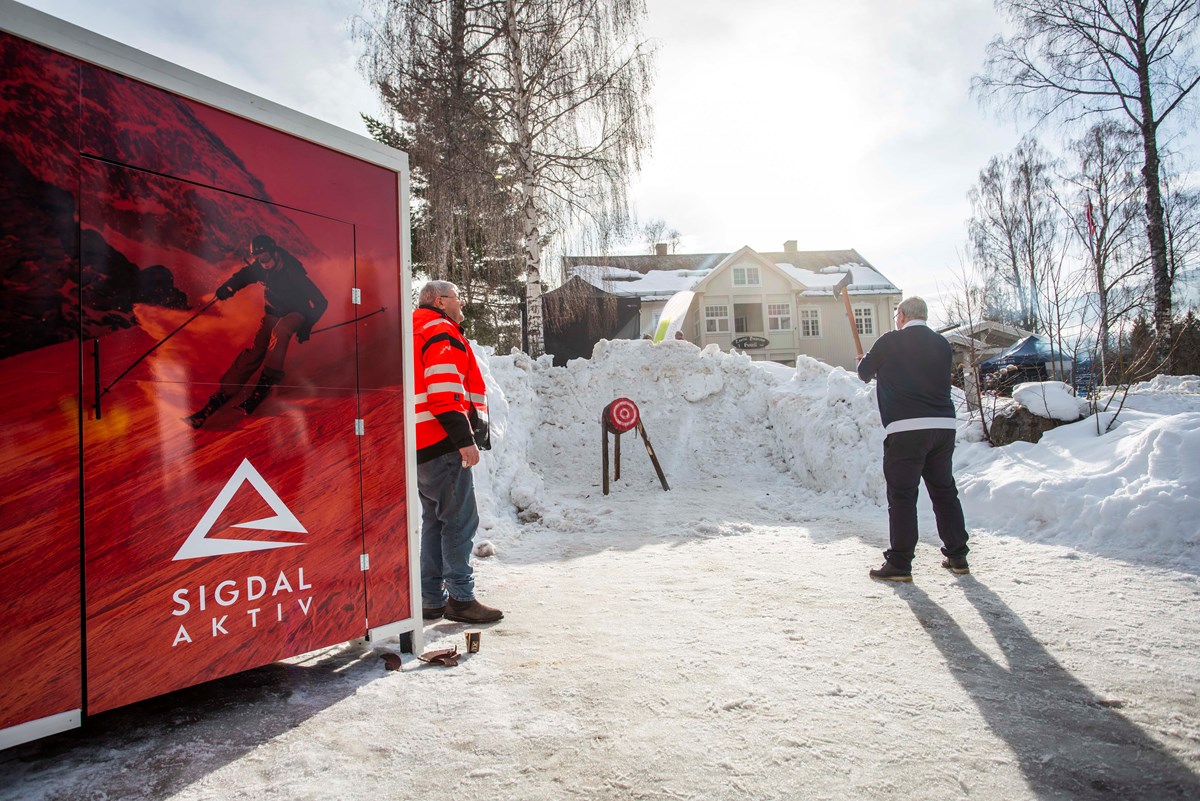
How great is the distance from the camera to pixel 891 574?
13.4ft

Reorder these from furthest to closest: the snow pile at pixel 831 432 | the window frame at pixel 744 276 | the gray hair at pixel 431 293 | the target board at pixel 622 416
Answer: the window frame at pixel 744 276 < the target board at pixel 622 416 < the snow pile at pixel 831 432 < the gray hair at pixel 431 293

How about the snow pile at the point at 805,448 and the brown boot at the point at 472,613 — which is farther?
the snow pile at the point at 805,448

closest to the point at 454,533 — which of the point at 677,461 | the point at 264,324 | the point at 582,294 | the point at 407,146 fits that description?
the point at 264,324

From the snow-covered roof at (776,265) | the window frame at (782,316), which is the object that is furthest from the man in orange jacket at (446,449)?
the window frame at (782,316)

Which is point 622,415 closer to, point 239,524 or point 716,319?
point 239,524

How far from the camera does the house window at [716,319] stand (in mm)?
28406

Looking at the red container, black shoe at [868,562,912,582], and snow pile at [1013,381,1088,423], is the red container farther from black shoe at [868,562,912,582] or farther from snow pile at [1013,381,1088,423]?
snow pile at [1013,381,1088,423]

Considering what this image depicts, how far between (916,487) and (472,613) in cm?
303

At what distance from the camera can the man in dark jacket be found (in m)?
4.10

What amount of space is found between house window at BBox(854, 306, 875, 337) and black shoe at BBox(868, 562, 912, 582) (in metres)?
28.0

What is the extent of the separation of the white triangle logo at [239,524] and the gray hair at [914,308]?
13.7ft

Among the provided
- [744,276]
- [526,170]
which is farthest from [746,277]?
[526,170]

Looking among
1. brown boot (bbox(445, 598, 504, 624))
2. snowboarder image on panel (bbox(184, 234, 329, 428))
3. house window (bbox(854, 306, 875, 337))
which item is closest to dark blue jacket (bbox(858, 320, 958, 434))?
brown boot (bbox(445, 598, 504, 624))

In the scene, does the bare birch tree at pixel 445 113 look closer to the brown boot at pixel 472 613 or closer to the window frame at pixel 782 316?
the brown boot at pixel 472 613
